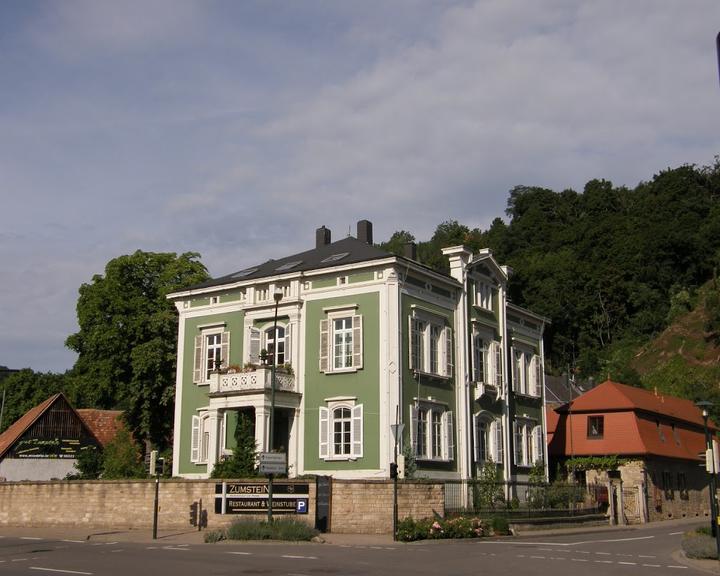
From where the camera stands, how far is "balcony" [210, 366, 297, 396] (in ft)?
117

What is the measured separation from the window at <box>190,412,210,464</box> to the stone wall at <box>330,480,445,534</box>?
11397 mm

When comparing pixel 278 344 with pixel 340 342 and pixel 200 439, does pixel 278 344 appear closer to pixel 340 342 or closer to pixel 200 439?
pixel 340 342

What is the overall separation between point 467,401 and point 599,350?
62.1 metres

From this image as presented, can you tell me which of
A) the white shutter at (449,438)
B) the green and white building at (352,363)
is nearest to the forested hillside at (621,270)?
the green and white building at (352,363)

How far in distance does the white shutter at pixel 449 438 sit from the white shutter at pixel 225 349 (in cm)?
1004

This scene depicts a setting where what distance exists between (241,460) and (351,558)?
13730 mm

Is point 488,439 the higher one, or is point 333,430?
point 333,430

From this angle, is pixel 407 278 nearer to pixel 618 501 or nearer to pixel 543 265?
pixel 618 501

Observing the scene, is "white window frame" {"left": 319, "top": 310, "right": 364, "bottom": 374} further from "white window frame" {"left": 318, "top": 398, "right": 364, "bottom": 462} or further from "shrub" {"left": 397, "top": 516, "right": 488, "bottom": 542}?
"shrub" {"left": 397, "top": 516, "right": 488, "bottom": 542}

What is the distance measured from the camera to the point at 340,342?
36.6 meters

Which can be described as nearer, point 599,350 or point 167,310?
point 167,310

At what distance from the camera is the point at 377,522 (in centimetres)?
2898

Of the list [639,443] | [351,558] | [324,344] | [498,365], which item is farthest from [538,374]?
[351,558]

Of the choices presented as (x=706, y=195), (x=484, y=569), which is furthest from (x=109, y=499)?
(x=706, y=195)
